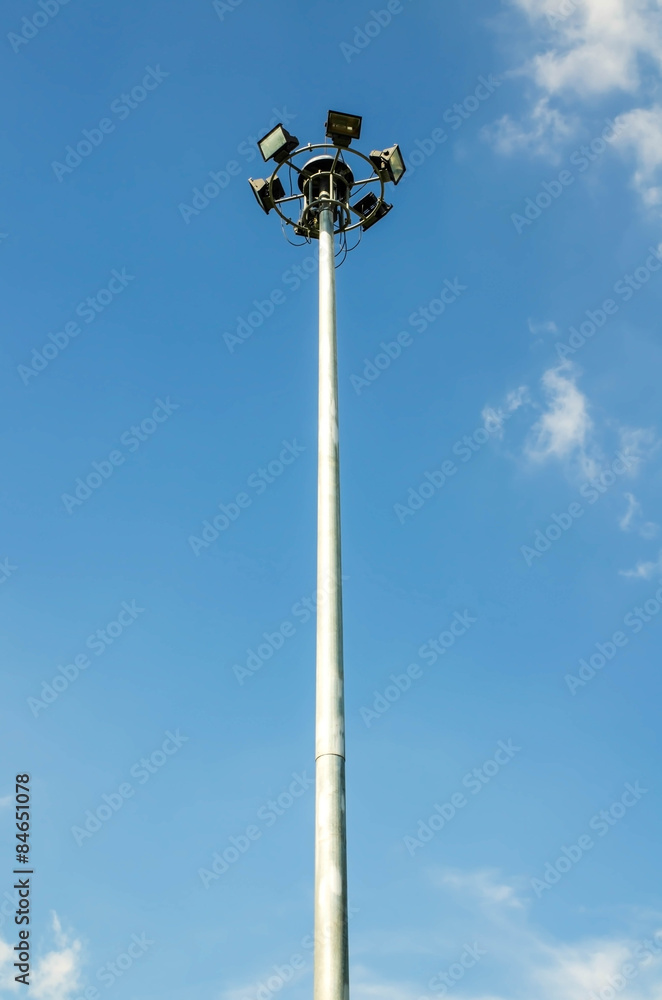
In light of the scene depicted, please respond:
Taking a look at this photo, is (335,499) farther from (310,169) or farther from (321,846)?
(310,169)

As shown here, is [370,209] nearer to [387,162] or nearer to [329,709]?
[387,162]

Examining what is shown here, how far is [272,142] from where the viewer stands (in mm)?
14102

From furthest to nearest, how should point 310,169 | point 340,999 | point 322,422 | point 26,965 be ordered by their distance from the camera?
1. point 26,965
2. point 310,169
3. point 322,422
4. point 340,999

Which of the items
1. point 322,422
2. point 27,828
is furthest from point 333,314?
point 27,828

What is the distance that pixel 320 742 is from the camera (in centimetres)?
935

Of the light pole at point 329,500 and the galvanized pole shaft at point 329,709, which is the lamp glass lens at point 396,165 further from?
the galvanized pole shaft at point 329,709

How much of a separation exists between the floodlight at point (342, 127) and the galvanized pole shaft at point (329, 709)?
288cm

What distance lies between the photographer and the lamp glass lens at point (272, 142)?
550 inches

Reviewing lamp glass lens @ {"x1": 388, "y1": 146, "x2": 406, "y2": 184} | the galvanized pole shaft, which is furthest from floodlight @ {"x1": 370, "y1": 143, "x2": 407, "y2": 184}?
the galvanized pole shaft

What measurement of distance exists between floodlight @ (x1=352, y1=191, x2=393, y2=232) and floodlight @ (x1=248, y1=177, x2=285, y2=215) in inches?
50.2

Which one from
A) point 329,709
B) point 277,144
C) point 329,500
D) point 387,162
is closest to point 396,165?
point 387,162

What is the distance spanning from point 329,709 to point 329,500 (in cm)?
256

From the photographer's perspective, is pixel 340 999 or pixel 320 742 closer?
pixel 340 999

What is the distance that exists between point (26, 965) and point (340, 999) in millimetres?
13703
